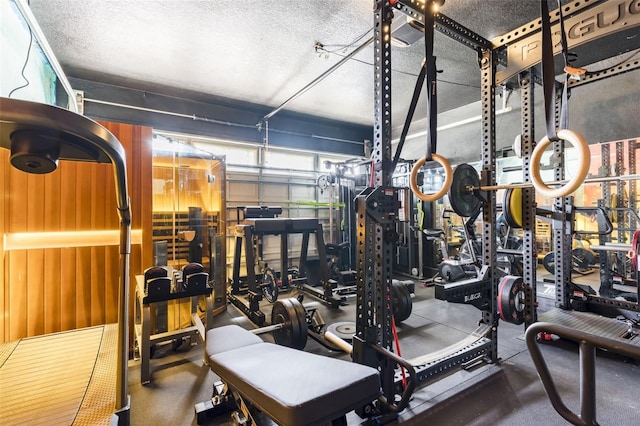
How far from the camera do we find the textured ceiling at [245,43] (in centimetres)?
301

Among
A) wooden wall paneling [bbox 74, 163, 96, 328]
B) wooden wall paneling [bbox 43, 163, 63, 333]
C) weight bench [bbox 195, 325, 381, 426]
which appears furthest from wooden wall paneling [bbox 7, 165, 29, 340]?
weight bench [bbox 195, 325, 381, 426]

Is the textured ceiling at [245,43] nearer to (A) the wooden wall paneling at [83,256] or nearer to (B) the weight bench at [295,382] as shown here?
(A) the wooden wall paneling at [83,256]

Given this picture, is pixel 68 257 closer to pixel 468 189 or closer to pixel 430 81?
pixel 430 81

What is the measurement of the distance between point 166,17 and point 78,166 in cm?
183

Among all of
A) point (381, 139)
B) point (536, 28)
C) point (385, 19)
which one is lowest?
point (381, 139)

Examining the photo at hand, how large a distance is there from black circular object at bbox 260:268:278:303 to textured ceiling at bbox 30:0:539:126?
9.91ft

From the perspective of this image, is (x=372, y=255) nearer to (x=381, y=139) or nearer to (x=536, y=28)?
(x=381, y=139)

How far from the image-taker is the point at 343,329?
325 cm

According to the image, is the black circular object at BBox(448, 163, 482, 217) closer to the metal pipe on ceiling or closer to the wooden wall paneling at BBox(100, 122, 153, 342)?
the metal pipe on ceiling

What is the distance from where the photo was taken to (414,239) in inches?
244

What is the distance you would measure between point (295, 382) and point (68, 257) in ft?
9.26

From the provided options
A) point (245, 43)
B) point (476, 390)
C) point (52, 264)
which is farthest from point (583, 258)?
point (52, 264)

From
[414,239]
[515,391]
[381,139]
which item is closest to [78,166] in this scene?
[381,139]

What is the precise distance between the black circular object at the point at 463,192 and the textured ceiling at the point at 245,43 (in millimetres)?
1995
